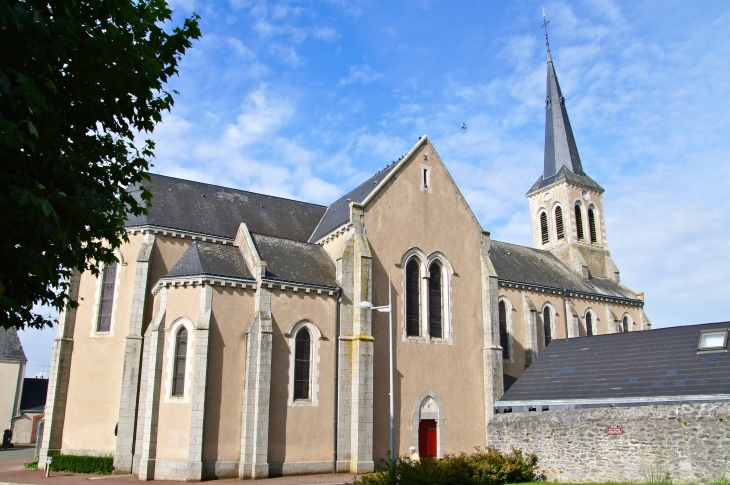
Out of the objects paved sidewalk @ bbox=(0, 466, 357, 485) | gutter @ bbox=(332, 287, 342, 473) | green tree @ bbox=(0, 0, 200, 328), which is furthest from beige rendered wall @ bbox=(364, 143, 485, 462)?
green tree @ bbox=(0, 0, 200, 328)

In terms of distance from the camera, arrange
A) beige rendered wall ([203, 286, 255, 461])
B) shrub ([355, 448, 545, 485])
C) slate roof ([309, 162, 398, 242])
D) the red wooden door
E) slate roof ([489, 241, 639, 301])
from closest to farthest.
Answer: shrub ([355, 448, 545, 485]) < beige rendered wall ([203, 286, 255, 461]) < the red wooden door < slate roof ([309, 162, 398, 242]) < slate roof ([489, 241, 639, 301])

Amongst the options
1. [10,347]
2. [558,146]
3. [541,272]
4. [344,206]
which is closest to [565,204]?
[558,146]

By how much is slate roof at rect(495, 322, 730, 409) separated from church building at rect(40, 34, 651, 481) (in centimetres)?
387

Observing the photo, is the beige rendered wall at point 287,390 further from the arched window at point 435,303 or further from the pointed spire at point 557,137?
the pointed spire at point 557,137

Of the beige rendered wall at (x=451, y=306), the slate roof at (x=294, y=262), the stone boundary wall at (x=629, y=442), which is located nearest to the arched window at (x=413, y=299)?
the beige rendered wall at (x=451, y=306)

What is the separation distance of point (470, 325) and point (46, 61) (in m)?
21.8

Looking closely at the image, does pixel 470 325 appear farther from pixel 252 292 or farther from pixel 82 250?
pixel 82 250

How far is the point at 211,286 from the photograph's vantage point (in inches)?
851

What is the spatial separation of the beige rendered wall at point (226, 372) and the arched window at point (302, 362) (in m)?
2.08

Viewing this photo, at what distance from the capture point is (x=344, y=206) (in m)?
29.7

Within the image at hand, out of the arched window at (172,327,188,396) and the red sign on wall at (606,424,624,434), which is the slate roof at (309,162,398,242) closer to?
the arched window at (172,327,188,396)

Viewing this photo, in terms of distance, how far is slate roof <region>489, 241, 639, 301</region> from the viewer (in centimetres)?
3491

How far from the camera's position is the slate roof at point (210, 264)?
72.0ft

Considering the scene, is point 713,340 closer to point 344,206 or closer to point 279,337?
point 279,337
